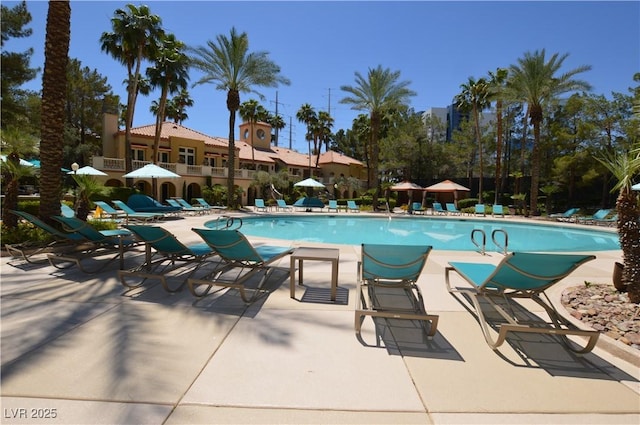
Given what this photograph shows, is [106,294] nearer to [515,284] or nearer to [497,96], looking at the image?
[515,284]

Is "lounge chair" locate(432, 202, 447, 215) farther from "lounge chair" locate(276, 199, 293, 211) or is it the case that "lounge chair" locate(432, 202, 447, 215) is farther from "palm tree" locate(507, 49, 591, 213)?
"lounge chair" locate(276, 199, 293, 211)

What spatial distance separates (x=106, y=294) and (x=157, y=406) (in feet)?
10.2

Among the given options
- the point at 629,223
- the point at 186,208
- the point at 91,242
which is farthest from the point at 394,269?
the point at 186,208

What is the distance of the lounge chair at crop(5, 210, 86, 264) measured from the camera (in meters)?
6.31

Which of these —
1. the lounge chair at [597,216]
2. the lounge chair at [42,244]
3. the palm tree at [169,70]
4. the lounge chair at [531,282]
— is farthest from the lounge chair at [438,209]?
the lounge chair at [42,244]

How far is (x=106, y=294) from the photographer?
4.86 m

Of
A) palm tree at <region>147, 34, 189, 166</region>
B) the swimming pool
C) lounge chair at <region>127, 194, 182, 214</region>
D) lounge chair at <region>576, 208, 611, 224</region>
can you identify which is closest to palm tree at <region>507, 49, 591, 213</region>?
lounge chair at <region>576, 208, 611, 224</region>

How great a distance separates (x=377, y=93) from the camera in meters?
26.2

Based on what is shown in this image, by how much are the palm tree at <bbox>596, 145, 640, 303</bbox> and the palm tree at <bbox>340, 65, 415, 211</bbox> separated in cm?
2183

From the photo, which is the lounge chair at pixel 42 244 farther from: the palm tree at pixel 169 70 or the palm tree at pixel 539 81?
the palm tree at pixel 539 81

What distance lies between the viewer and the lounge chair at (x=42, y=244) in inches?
249

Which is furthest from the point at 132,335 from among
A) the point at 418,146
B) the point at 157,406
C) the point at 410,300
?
the point at 418,146

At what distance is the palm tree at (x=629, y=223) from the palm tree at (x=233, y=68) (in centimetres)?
2210

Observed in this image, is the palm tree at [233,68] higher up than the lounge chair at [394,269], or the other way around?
the palm tree at [233,68]
